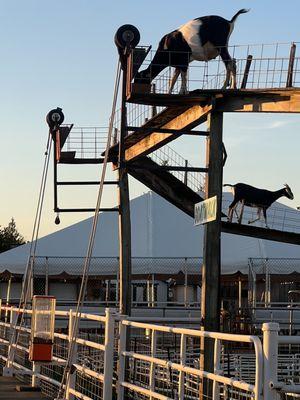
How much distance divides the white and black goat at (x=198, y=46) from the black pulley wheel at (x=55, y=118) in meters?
4.61

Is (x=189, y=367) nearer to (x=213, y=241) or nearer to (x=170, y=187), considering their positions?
(x=213, y=241)

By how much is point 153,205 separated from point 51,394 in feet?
66.3

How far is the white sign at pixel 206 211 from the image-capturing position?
421 inches

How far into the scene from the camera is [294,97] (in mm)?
11570

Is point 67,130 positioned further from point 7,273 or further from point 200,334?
point 7,273

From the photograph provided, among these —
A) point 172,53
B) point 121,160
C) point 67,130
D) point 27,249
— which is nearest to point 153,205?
point 27,249

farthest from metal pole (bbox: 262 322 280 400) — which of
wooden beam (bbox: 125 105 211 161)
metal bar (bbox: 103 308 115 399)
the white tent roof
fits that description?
the white tent roof

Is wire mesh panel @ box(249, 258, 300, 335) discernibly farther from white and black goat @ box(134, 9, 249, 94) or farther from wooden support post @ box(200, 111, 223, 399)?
white and black goat @ box(134, 9, 249, 94)

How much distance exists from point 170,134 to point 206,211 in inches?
130

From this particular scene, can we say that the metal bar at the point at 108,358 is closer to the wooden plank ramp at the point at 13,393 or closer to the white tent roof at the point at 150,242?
the wooden plank ramp at the point at 13,393

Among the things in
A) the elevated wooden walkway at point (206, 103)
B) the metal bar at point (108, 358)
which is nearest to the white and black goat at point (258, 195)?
the elevated wooden walkway at point (206, 103)

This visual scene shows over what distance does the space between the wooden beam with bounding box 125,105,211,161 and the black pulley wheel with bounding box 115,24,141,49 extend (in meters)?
1.27

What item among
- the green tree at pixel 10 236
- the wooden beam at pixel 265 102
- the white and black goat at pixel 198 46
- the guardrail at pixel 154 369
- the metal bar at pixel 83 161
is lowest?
the guardrail at pixel 154 369

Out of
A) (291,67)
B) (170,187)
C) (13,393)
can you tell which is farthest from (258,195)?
(13,393)
